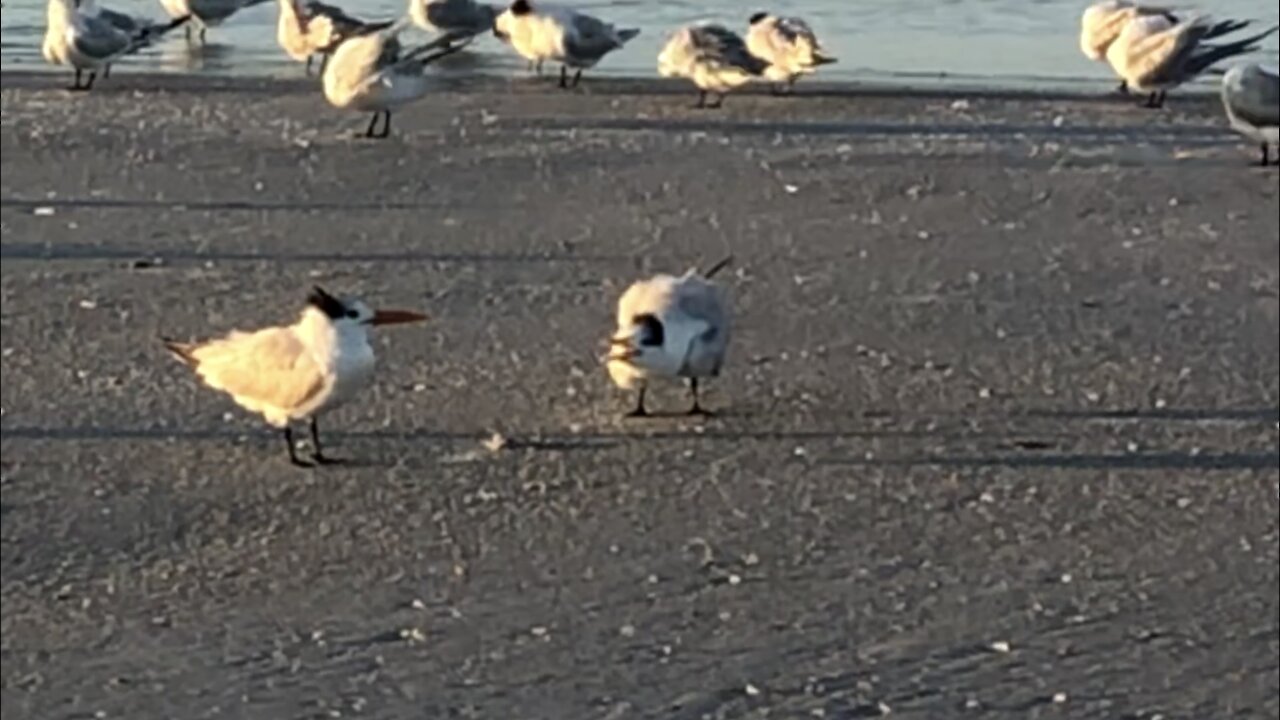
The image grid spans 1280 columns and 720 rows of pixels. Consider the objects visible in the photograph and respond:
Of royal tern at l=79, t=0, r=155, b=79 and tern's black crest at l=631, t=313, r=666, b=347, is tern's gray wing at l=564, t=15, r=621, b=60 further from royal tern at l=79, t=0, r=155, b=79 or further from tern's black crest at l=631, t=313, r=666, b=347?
tern's black crest at l=631, t=313, r=666, b=347

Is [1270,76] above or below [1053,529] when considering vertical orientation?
below

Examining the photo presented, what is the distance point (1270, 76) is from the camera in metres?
7.76

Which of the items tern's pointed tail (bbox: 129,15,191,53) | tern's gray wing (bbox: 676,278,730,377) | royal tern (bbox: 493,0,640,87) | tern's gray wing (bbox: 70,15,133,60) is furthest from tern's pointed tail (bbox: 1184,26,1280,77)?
tern's gray wing (bbox: 676,278,730,377)

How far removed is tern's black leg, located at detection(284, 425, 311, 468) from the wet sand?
0.06 feet

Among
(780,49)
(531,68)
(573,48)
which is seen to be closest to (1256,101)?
(780,49)

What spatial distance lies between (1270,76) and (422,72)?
2.28 metres

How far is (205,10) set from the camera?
9789mm

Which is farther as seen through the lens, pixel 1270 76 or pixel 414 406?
pixel 1270 76

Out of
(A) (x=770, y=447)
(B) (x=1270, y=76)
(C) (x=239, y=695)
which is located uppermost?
(C) (x=239, y=695)

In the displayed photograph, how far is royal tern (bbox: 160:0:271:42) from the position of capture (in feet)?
31.2

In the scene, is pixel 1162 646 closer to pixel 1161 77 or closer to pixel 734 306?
pixel 734 306

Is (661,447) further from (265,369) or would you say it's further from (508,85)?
(508,85)

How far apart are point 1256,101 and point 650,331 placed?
127 inches

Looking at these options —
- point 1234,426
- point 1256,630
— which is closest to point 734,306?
point 1234,426
